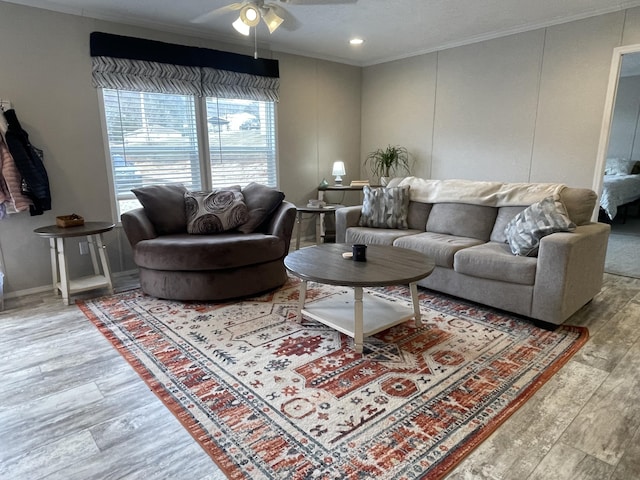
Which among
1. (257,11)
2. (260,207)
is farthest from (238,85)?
(257,11)

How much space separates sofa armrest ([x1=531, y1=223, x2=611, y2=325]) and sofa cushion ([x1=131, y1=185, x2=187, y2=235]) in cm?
296

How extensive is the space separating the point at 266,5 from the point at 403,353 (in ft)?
8.47

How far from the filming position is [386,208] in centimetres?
399

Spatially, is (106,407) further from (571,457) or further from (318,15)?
(318,15)

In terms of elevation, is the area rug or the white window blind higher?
the white window blind

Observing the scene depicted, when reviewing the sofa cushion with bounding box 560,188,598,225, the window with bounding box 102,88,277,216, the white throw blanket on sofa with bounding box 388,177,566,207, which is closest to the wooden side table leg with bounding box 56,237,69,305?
the window with bounding box 102,88,277,216

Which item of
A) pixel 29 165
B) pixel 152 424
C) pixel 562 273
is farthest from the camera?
pixel 29 165

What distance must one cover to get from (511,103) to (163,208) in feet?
12.2

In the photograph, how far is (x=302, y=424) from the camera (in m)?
1.77

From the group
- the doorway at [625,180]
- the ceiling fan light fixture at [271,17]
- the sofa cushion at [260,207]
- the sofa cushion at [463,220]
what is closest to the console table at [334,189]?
the sofa cushion at [463,220]

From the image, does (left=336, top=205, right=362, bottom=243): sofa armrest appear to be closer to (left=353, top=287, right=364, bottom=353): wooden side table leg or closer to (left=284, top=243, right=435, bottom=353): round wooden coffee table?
(left=284, top=243, right=435, bottom=353): round wooden coffee table

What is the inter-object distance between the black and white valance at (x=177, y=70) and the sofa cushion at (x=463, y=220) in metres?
2.42

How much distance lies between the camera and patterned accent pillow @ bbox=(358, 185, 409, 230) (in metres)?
3.97

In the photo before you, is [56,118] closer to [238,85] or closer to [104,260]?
[104,260]
